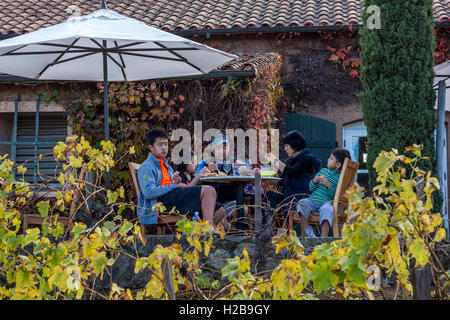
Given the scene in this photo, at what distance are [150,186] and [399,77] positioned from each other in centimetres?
361

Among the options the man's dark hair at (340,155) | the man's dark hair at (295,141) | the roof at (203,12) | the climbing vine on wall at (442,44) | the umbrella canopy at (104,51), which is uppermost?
the roof at (203,12)

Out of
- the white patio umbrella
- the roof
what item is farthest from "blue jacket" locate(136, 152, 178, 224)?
the roof

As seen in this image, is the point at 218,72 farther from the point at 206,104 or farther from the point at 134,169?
the point at 134,169

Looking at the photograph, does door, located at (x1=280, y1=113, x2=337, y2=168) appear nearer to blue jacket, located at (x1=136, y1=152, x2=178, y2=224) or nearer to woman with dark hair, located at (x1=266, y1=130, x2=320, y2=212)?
woman with dark hair, located at (x1=266, y1=130, x2=320, y2=212)

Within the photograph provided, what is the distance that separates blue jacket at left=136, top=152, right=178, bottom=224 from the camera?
5.23 m

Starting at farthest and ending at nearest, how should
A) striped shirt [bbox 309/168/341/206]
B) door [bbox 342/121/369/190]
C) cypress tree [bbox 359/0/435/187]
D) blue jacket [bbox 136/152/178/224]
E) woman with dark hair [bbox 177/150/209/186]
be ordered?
door [bbox 342/121/369/190] → cypress tree [bbox 359/0/435/187] → woman with dark hair [bbox 177/150/209/186] → striped shirt [bbox 309/168/341/206] → blue jacket [bbox 136/152/178/224]

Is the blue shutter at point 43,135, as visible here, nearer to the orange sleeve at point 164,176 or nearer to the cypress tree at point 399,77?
Answer: the orange sleeve at point 164,176

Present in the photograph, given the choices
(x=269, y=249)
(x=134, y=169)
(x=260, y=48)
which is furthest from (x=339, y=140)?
(x=269, y=249)

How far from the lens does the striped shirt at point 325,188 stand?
18.4 ft

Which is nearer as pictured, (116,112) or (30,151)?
(116,112)

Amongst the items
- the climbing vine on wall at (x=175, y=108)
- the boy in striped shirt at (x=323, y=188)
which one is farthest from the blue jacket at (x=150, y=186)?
the climbing vine on wall at (x=175, y=108)

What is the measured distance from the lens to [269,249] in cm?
403

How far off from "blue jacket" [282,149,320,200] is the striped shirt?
0.93 feet

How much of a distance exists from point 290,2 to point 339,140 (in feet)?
9.52
